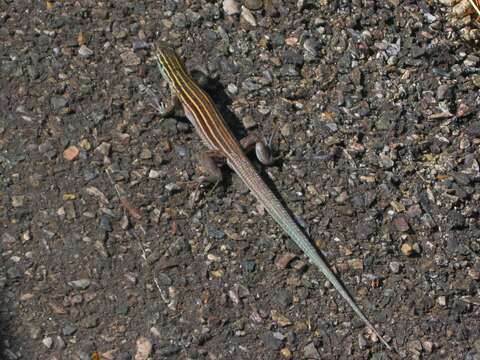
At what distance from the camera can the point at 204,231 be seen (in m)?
4.66

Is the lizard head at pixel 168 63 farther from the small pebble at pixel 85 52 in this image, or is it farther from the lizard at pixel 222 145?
the small pebble at pixel 85 52

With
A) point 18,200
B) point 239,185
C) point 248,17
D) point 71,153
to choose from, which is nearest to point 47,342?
point 18,200

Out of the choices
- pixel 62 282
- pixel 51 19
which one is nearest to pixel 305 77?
pixel 51 19

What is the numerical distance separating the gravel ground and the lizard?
9 cm

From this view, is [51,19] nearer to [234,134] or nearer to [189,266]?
[234,134]

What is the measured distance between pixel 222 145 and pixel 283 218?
0.62 metres

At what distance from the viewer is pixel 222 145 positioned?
488 centimetres

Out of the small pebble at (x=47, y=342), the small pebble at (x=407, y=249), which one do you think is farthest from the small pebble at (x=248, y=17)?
the small pebble at (x=47, y=342)

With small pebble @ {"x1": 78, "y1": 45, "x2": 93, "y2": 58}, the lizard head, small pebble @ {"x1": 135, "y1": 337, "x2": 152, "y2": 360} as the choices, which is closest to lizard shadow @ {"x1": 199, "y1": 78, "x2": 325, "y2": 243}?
the lizard head

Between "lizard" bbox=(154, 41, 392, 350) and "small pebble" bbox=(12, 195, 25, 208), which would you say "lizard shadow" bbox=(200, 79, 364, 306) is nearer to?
"lizard" bbox=(154, 41, 392, 350)

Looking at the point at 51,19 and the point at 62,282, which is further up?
the point at 51,19

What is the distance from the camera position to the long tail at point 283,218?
446 cm

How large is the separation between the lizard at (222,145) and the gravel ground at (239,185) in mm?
94

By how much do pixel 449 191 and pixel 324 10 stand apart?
5.24 ft
